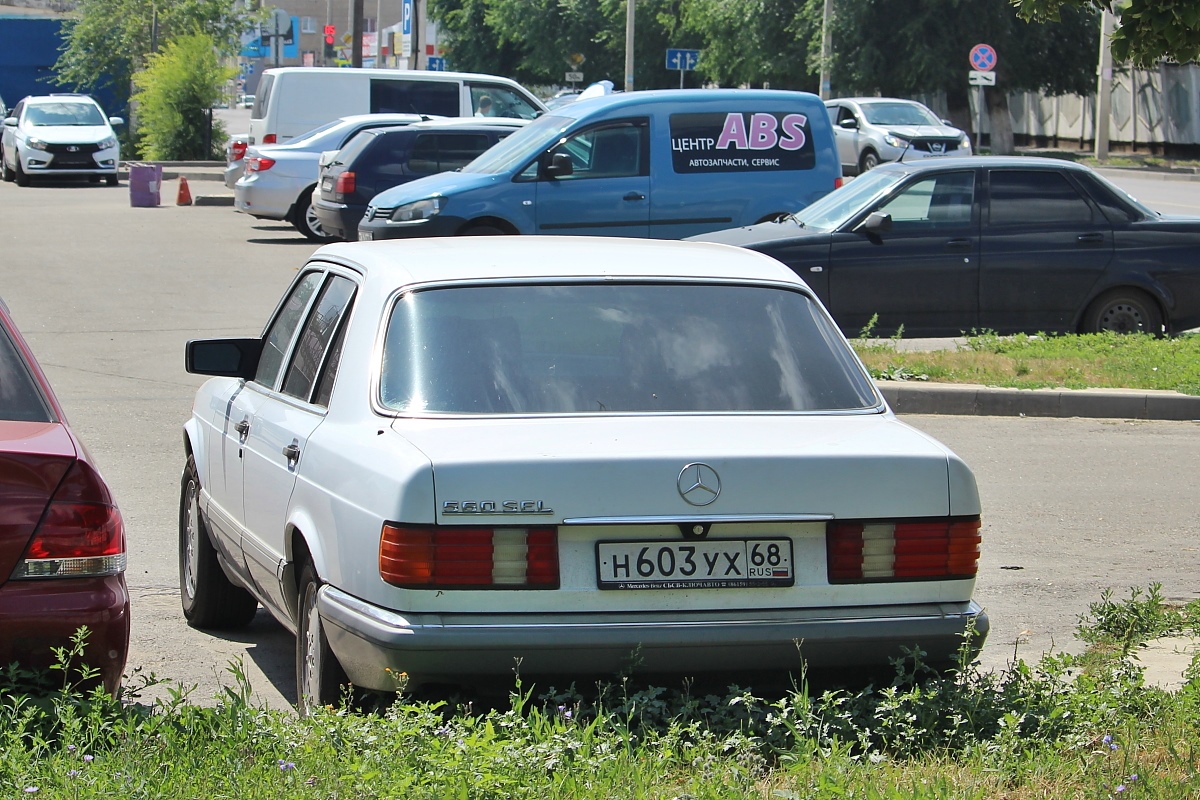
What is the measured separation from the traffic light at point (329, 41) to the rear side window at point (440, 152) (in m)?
54.5

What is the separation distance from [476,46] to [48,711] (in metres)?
75.1

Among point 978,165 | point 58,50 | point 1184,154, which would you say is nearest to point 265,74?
point 978,165

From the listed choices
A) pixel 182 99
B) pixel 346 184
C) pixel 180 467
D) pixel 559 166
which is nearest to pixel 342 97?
pixel 346 184

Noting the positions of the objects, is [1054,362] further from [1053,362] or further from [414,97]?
[414,97]

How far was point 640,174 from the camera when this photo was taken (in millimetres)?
16016

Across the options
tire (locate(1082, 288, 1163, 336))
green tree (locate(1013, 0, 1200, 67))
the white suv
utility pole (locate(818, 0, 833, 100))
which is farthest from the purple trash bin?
utility pole (locate(818, 0, 833, 100))

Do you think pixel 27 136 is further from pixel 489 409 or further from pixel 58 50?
pixel 489 409

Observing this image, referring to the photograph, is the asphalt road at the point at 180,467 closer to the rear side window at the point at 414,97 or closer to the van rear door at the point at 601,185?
the van rear door at the point at 601,185

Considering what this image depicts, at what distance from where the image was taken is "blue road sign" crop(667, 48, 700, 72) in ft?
171

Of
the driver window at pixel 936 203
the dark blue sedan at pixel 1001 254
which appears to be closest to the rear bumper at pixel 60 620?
the dark blue sedan at pixel 1001 254

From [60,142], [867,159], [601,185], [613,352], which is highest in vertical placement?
[60,142]

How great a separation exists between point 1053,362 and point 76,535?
890 centimetres

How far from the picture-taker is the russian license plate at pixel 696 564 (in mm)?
3949

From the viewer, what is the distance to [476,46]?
76562 millimetres
